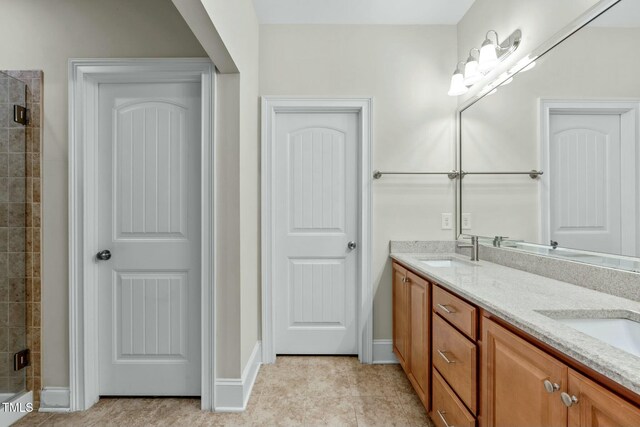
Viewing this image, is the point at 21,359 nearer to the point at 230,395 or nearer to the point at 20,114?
the point at 230,395

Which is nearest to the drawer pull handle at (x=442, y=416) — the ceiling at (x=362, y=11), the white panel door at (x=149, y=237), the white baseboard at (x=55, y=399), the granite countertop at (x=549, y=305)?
the granite countertop at (x=549, y=305)

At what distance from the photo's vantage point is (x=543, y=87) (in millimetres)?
1551

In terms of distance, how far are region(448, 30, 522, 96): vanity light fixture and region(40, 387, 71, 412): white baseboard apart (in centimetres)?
314

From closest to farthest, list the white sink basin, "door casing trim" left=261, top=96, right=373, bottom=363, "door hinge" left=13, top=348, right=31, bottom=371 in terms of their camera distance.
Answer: the white sink basin < "door hinge" left=13, top=348, right=31, bottom=371 < "door casing trim" left=261, top=96, right=373, bottom=363

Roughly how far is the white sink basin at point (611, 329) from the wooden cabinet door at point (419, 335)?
0.73 metres

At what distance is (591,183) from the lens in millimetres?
1313

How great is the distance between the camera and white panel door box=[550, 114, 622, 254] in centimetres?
121

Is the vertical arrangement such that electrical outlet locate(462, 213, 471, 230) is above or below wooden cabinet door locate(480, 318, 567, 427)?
above

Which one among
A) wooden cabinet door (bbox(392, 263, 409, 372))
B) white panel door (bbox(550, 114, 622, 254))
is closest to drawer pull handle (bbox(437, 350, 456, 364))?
wooden cabinet door (bbox(392, 263, 409, 372))

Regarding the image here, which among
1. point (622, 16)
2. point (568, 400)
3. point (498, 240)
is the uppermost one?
point (622, 16)

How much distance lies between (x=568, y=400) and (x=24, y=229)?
104 inches

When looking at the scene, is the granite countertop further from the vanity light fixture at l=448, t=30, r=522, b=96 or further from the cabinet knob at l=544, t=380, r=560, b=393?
the vanity light fixture at l=448, t=30, r=522, b=96

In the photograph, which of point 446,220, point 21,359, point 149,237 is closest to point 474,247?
point 446,220

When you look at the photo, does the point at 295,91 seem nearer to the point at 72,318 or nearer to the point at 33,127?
the point at 33,127
